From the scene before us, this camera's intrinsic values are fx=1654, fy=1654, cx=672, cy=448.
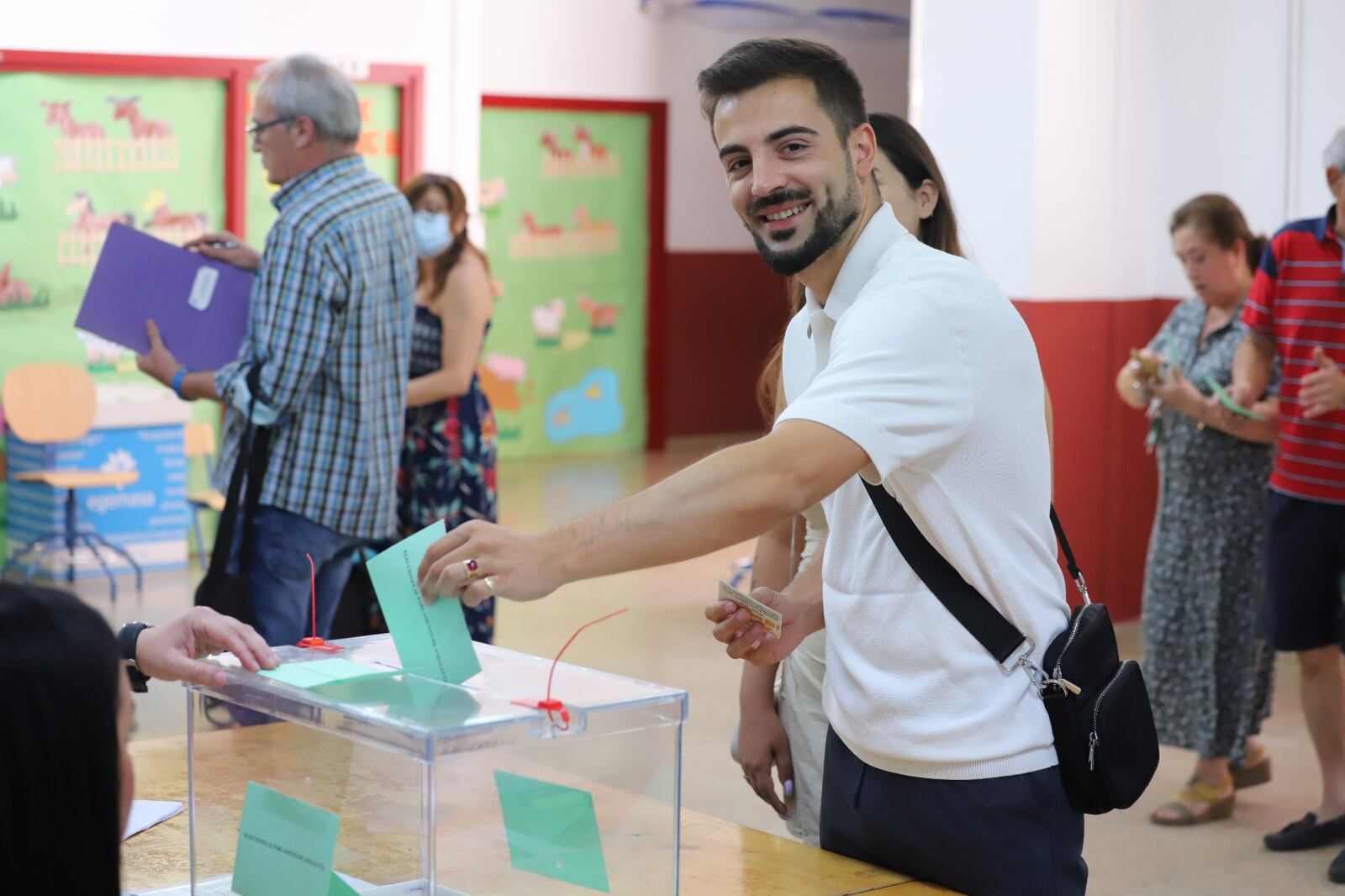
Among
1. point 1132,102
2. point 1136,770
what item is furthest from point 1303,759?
point 1136,770

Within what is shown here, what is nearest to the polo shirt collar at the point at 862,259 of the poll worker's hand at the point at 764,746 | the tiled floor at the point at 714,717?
the tiled floor at the point at 714,717

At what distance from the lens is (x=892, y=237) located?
1.97m

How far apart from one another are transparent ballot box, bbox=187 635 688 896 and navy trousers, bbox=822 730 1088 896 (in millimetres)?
338

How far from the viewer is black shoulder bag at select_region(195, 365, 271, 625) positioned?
12.1 feet

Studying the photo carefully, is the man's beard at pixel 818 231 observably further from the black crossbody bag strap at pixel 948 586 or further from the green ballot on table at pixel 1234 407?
the green ballot on table at pixel 1234 407

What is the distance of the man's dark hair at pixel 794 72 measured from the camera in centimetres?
190

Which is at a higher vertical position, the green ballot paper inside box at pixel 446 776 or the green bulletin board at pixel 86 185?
the green bulletin board at pixel 86 185

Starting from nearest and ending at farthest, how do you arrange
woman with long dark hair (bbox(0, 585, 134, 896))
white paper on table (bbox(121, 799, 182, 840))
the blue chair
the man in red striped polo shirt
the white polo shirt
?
1. woman with long dark hair (bbox(0, 585, 134, 896))
2. the white polo shirt
3. white paper on table (bbox(121, 799, 182, 840))
4. the man in red striped polo shirt
5. the blue chair

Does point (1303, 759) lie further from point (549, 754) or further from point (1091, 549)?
point (549, 754)

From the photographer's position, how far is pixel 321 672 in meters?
1.78

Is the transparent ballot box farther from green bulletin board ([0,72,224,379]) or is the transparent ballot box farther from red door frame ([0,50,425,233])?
red door frame ([0,50,425,233])

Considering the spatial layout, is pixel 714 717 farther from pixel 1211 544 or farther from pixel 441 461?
pixel 1211 544

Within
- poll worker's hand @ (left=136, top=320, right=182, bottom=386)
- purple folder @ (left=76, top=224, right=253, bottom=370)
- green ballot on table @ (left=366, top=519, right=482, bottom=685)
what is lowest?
green ballot on table @ (left=366, top=519, right=482, bottom=685)

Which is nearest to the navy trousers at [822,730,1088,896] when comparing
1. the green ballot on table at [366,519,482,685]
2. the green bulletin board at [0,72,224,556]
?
the green ballot on table at [366,519,482,685]
